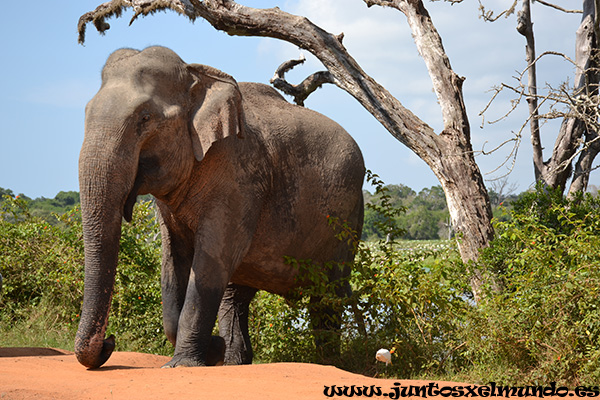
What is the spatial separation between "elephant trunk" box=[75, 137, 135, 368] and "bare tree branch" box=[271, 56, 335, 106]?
239 inches

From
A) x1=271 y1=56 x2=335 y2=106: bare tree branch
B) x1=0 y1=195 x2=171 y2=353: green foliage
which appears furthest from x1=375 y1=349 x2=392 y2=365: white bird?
x1=271 y1=56 x2=335 y2=106: bare tree branch

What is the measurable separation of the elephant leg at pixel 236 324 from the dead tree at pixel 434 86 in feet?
9.90

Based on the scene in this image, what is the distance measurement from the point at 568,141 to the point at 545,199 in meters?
1.64

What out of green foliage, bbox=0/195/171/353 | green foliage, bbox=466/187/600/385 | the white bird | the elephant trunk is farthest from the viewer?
green foliage, bbox=0/195/171/353

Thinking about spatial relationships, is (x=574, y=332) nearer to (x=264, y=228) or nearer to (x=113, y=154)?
(x=264, y=228)

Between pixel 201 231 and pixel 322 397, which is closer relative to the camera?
pixel 322 397

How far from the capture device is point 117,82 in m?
5.66

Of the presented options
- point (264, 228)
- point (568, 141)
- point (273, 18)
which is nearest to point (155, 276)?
point (264, 228)

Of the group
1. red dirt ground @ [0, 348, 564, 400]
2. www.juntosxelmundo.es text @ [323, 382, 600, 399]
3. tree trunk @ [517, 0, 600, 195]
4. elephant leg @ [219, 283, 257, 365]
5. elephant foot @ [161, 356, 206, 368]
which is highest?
tree trunk @ [517, 0, 600, 195]

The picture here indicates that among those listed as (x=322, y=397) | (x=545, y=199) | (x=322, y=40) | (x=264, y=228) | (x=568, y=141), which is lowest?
(x=322, y=397)

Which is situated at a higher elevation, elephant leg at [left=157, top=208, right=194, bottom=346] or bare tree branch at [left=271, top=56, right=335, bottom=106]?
bare tree branch at [left=271, top=56, right=335, bottom=106]

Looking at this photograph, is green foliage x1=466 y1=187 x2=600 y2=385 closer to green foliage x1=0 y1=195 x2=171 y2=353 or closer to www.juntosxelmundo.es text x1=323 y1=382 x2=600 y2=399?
www.juntosxelmundo.es text x1=323 y1=382 x2=600 y2=399

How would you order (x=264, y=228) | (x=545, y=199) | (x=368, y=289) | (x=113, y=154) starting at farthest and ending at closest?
(x=545, y=199) → (x=368, y=289) → (x=264, y=228) → (x=113, y=154)

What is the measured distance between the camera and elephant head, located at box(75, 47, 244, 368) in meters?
5.29
